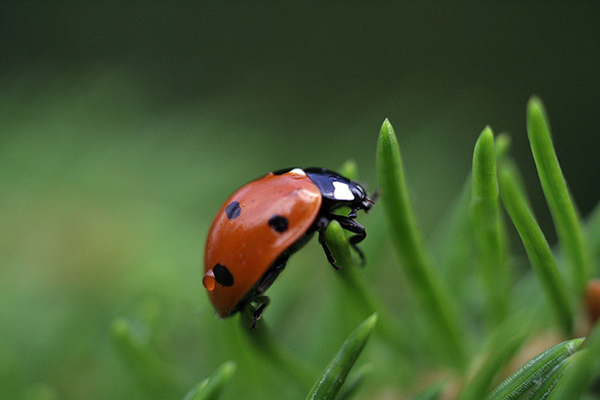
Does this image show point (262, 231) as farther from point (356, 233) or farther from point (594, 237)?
point (594, 237)

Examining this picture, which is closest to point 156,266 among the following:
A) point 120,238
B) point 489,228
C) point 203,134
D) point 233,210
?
point 120,238

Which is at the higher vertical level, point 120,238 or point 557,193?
point 120,238

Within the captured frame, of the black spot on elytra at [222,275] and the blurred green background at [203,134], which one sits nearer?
the black spot on elytra at [222,275]

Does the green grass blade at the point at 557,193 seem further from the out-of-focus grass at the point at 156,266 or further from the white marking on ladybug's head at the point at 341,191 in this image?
the white marking on ladybug's head at the point at 341,191

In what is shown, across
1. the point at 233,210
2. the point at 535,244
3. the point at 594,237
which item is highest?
the point at 233,210

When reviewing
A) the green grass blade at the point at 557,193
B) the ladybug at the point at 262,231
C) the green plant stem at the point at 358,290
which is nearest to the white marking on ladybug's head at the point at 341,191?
the ladybug at the point at 262,231

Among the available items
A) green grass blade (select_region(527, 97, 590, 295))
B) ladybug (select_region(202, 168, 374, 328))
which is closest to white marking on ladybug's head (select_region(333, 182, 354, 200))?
ladybug (select_region(202, 168, 374, 328))

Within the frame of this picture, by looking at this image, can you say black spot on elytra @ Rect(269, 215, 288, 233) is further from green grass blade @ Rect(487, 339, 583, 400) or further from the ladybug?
green grass blade @ Rect(487, 339, 583, 400)
